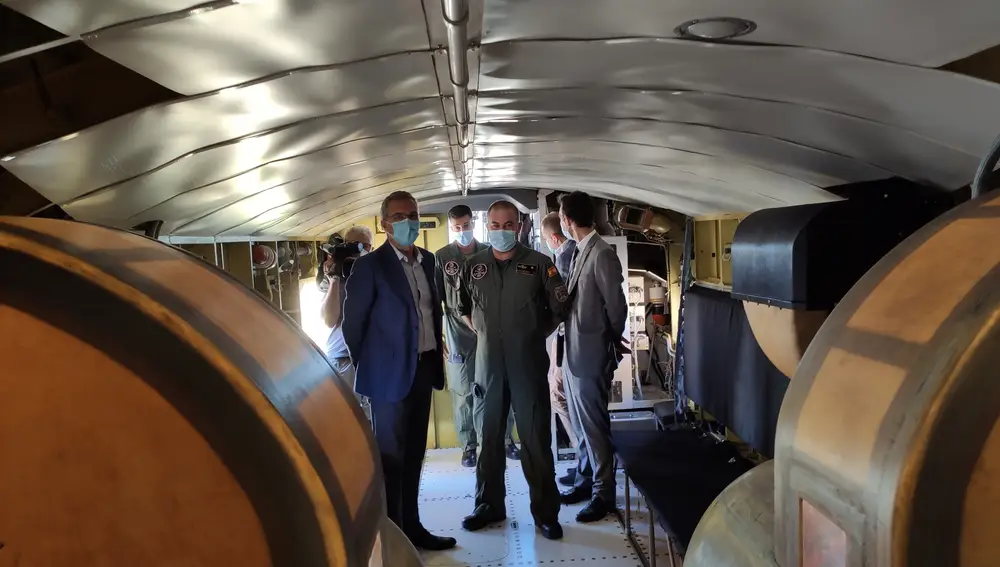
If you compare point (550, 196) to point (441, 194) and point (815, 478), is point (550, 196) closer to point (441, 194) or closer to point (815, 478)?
point (441, 194)

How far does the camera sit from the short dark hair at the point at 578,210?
375cm

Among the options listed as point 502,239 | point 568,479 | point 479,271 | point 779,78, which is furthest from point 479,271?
point 779,78

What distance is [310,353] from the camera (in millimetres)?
832

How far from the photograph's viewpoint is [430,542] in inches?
136

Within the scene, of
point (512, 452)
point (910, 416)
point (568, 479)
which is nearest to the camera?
point (910, 416)

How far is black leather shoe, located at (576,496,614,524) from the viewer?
12.2 ft

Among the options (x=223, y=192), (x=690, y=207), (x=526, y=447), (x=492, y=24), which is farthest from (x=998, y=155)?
(x=690, y=207)

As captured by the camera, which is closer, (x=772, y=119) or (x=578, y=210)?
(x=772, y=119)

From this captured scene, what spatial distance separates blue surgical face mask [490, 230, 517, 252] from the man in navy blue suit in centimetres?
43

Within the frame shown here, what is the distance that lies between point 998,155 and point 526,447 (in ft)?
8.31

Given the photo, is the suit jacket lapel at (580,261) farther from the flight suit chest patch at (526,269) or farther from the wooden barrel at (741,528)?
the wooden barrel at (741,528)

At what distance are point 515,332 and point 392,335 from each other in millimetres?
631

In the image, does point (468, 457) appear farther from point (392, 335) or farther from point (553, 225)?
point (392, 335)

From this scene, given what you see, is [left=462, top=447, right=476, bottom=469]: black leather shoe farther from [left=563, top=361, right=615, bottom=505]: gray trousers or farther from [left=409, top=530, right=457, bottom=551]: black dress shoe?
[left=409, top=530, right=457, bottom=551]: black dress shoe
